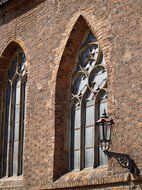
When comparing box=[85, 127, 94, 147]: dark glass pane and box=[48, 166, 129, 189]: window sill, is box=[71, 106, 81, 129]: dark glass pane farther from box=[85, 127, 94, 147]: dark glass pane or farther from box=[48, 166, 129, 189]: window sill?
box=[48, 166, 129, 189]: window sill

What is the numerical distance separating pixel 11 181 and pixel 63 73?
3110 mm

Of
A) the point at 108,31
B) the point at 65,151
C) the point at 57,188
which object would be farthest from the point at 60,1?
the point at 57,188

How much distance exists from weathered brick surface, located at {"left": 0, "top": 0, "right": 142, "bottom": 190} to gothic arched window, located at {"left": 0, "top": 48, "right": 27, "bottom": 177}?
1.15 ft

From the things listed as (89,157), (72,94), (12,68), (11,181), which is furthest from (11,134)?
(89,157)

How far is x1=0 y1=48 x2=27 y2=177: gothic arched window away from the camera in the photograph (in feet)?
43.5

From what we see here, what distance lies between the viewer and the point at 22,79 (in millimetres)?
13734

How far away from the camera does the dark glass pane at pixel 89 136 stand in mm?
11016

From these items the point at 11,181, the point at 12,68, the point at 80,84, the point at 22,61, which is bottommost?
the point at 11,181

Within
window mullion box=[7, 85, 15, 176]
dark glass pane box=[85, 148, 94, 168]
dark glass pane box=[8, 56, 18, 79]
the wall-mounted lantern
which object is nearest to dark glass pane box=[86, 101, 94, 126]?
dark glass pane box=[85, 148, 94, 168]

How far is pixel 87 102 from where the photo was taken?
11.4 meters

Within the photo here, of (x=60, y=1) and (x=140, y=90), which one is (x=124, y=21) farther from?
(x=60, y=1)

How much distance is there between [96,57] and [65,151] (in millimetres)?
2249

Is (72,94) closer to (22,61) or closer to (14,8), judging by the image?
(22,61)

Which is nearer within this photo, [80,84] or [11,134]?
[80,84]
